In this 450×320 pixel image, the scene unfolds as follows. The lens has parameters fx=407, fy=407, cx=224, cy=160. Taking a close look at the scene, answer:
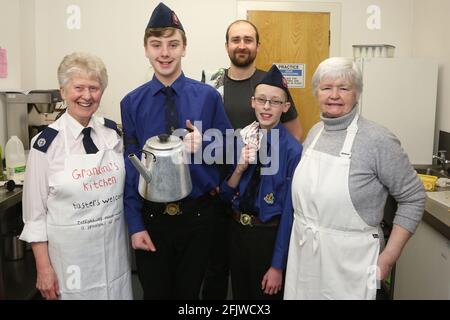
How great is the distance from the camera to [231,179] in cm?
151

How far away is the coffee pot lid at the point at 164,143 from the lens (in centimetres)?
123

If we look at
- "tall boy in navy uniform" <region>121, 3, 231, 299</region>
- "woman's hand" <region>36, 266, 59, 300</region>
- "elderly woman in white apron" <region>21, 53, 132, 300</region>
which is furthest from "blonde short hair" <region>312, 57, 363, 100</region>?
"woman's hand" <region>36, 266, 59, 300</region>

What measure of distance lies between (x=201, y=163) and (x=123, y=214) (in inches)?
13.5

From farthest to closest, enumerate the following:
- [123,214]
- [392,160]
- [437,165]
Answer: [437,165] → [123,214] → [392,160]

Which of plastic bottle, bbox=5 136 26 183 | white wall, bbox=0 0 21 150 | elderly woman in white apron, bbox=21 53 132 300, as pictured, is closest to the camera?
elderly woman in white apron, bbox=21 53 132 300

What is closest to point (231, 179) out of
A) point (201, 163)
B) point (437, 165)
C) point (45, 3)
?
point (201, 163)

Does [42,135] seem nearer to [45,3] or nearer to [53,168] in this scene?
[53,168]

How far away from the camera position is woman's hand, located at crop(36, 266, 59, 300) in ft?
4.42

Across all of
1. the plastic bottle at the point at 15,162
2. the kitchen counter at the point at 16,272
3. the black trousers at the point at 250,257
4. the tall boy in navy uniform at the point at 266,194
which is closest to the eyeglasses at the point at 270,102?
the tall boy in navy uniform at the point at 266,194

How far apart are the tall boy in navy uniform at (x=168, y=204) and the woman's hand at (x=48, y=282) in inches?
11.0

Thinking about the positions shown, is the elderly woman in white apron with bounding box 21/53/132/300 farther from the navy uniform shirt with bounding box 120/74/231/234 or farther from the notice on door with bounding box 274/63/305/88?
the notice on door with bounding box 274/63/305/88

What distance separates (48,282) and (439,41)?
271 cm

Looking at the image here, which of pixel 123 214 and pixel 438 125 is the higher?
pixel 438 125

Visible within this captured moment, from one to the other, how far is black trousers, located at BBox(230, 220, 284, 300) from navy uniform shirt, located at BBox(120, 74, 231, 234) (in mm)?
→ 227
